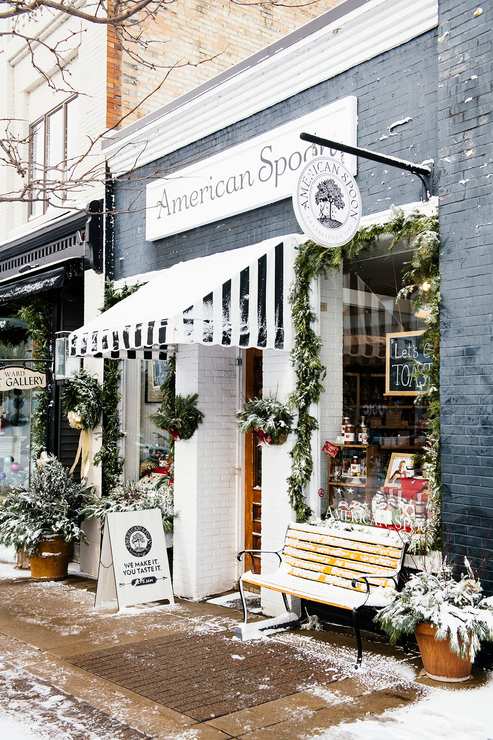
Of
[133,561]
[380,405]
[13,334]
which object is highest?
[13,334]

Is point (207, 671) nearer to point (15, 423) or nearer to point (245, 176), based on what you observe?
point (245, 176)

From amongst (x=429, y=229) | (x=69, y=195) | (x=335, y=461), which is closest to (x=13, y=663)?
(x=335, y=461)

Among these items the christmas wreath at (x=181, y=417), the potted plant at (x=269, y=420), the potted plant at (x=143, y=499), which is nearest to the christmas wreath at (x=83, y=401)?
the potted plant at (x=143, y=499)

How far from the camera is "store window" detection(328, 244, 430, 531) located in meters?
5.78

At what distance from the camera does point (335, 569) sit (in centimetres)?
572

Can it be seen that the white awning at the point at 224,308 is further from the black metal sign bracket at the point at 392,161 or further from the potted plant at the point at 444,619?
the potted plant at the point at 444,619

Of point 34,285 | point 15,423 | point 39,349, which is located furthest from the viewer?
point 15,423

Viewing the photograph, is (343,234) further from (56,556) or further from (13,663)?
Answer: (56,556)

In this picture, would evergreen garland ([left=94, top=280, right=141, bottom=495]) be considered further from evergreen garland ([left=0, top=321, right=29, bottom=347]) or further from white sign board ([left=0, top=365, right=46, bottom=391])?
evergreen garland ([left=0, top=321, right=29, bottom=347])

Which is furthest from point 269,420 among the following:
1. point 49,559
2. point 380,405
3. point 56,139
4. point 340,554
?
point 56,139

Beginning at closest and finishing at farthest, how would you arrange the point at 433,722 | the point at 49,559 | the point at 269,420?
the point at 433,722, the point at 269,420, the point at 49,559

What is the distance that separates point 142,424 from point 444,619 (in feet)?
16.9

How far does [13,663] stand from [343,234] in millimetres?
4125

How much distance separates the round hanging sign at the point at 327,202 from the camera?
5.11 m
